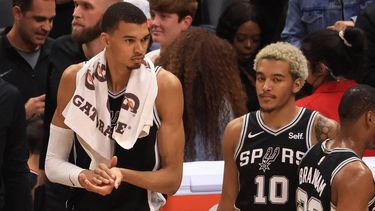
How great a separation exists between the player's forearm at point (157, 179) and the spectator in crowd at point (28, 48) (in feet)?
6.77

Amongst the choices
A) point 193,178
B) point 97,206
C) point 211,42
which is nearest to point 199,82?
point 211,42

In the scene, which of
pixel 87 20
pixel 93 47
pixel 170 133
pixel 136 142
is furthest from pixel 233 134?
pixel 87 20

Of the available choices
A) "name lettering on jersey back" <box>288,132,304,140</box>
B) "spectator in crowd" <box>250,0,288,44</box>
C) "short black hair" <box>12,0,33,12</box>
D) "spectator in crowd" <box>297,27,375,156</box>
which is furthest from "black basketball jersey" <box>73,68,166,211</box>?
"spectator in crowd" <box>250,0,288,44</box>

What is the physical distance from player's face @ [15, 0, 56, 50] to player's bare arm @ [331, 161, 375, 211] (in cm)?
297

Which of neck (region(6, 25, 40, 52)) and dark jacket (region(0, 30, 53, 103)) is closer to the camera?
dark jacket (region(0, 30, 53, 103))

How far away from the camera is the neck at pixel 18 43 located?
274 inches

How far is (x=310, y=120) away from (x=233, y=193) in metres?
0.54

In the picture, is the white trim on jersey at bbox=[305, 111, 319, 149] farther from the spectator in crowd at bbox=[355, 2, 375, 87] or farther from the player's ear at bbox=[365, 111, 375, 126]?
the spectator in crowd at bbox=[355, 2, 375, 87]

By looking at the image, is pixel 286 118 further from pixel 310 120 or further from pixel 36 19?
pixel 36 19

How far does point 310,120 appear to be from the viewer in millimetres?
5168

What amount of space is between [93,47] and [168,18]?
87 cm

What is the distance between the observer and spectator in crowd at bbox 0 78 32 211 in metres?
5.00

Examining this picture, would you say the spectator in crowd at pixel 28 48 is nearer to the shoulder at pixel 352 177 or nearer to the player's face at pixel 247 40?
the player's face at pixel 247 40

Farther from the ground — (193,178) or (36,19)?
(36,19)
